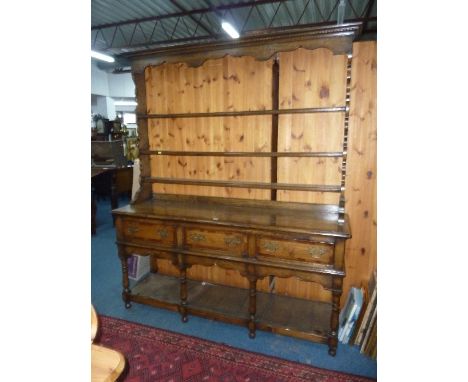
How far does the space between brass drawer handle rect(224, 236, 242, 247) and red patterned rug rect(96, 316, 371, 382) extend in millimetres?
696

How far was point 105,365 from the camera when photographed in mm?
765

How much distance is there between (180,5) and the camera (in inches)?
186

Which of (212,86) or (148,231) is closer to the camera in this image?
(148,231)

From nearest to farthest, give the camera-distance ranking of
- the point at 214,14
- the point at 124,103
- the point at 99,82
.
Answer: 1. the point at 214,14
2. the point at 99,82
3. the point at 124,103

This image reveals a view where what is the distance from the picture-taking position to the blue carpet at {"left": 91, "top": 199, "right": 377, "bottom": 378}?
1.88 meters

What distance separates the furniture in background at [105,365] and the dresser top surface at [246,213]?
1.22 m

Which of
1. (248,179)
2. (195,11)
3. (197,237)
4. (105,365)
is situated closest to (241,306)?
(197,237)

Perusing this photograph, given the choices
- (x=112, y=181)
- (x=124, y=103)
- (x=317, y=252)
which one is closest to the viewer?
(x=317, y=252)

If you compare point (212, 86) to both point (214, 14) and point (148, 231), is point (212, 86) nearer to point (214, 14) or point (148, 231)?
point (148, 231)

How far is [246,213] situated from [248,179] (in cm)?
33
